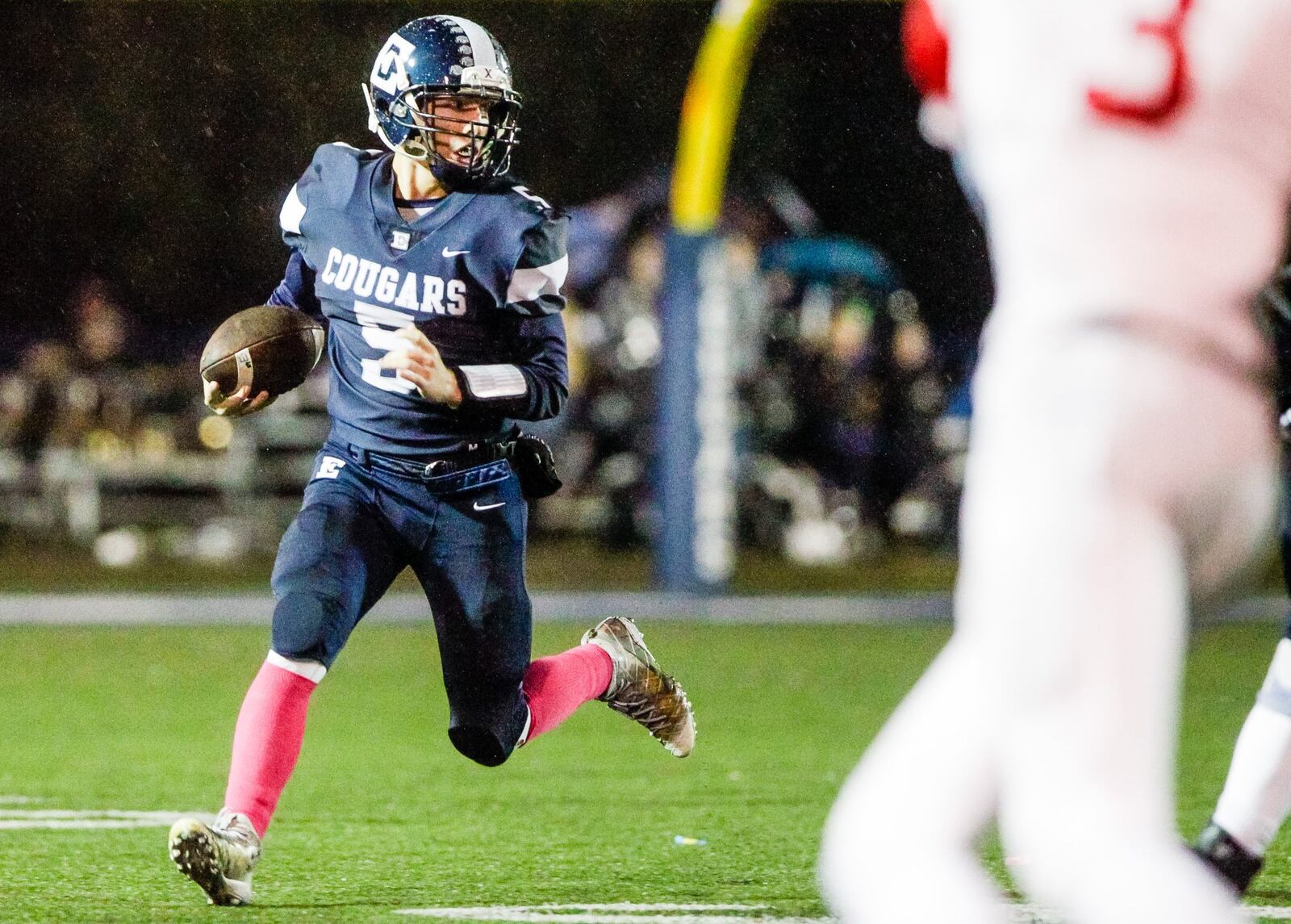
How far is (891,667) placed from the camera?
8.62 metres

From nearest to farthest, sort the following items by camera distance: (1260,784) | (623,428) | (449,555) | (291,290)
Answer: (1260,784) < (449,555) < (291,290) < (623,428)

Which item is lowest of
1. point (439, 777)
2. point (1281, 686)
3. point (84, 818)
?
point (439, 777)

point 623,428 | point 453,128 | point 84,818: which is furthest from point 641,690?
point 623,428

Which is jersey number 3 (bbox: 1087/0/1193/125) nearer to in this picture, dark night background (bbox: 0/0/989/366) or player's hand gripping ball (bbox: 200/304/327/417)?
player's hand gripping ball (bbox: 200/304/327/417)

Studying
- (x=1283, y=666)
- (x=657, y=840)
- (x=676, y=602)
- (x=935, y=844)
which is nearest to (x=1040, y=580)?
(x=935, y=844)

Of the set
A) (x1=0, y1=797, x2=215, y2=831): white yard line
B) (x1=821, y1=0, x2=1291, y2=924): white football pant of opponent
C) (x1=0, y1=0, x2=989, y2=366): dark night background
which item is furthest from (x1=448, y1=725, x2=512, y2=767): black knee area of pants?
(x1=0, y1=0, x2=989, y2=366): dark night background

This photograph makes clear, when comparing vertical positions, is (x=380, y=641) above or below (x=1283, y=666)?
below

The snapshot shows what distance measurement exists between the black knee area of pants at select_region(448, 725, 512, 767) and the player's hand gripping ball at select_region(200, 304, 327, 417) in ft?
2.45

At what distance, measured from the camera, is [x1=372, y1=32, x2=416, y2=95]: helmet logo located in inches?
172

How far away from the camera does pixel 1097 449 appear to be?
2.11 m

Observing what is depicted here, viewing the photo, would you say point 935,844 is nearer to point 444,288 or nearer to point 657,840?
point 444,288

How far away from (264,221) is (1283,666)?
51.8 ft

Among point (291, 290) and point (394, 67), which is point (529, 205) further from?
point (291, 290)

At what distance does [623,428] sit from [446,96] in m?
9.73
